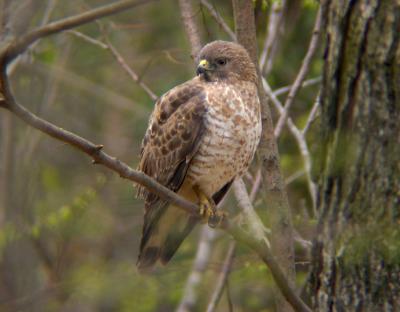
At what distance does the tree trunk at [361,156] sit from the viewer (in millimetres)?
2430

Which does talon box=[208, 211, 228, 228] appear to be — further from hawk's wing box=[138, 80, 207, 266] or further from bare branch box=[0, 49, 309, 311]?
bare branch box=[0, 49, 309, 311]

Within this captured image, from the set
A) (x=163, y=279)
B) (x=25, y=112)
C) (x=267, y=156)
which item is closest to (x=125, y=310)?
(x=163, y=279)

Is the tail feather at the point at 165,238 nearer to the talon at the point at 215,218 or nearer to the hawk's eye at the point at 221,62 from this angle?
the talon at the point at 215,218

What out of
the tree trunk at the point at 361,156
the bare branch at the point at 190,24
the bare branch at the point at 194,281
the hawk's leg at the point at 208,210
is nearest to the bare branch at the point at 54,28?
the tree trunk at the point at 361,156

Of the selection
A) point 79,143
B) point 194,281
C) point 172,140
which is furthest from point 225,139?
point 194,281

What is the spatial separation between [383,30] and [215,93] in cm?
226

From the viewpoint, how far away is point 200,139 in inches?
176

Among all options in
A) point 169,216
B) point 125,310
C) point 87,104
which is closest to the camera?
point 169,216

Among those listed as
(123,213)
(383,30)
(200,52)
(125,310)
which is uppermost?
(200,52)

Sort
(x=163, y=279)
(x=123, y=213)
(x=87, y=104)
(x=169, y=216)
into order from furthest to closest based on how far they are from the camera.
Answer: (x=87, y=104)
(x=123, y=213)
(x=163, y=279)
(x=169, y=216)

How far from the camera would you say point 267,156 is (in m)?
4.09

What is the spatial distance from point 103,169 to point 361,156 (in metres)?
3.96

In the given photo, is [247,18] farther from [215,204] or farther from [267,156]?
[215,204]

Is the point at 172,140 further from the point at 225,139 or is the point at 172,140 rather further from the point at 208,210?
the point at 208,210
